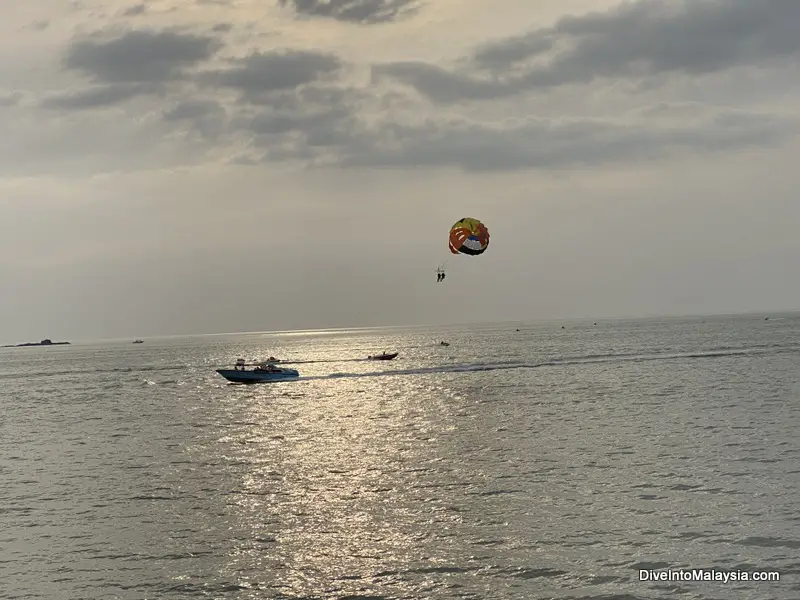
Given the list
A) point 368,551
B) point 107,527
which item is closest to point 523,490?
point 368,551

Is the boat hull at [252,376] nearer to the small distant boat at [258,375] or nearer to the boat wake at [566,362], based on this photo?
the small distant boat at [258,375]

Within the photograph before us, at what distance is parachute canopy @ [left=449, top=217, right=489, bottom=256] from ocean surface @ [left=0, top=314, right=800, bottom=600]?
608 inches

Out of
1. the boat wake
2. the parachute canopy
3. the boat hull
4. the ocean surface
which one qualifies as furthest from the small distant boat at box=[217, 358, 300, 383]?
the parachute canopy

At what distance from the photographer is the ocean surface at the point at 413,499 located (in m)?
24.4

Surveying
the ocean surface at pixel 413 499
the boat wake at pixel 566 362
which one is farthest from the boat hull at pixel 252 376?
the ocean surface at pixel 413 499

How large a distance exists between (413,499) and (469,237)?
5003 cm

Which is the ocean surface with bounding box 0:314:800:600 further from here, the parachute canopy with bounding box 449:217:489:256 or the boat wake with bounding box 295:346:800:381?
the boat wake with bounding box 295:346:800:381

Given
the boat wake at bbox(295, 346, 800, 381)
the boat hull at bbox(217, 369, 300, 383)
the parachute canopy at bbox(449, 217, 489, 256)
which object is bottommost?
the boat wake at bbox(295, 346, 800, 381)

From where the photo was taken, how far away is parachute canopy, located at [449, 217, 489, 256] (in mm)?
81188

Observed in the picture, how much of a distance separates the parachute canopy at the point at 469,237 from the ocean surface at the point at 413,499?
15.4 m

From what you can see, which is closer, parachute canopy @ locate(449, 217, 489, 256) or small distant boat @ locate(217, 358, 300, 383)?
parachute canopy @ locate(449, 217, 489, 256)

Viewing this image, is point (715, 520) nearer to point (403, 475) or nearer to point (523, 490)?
point (523, 490)

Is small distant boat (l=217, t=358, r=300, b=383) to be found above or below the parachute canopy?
below

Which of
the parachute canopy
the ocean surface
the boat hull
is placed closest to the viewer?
the ocean surface
